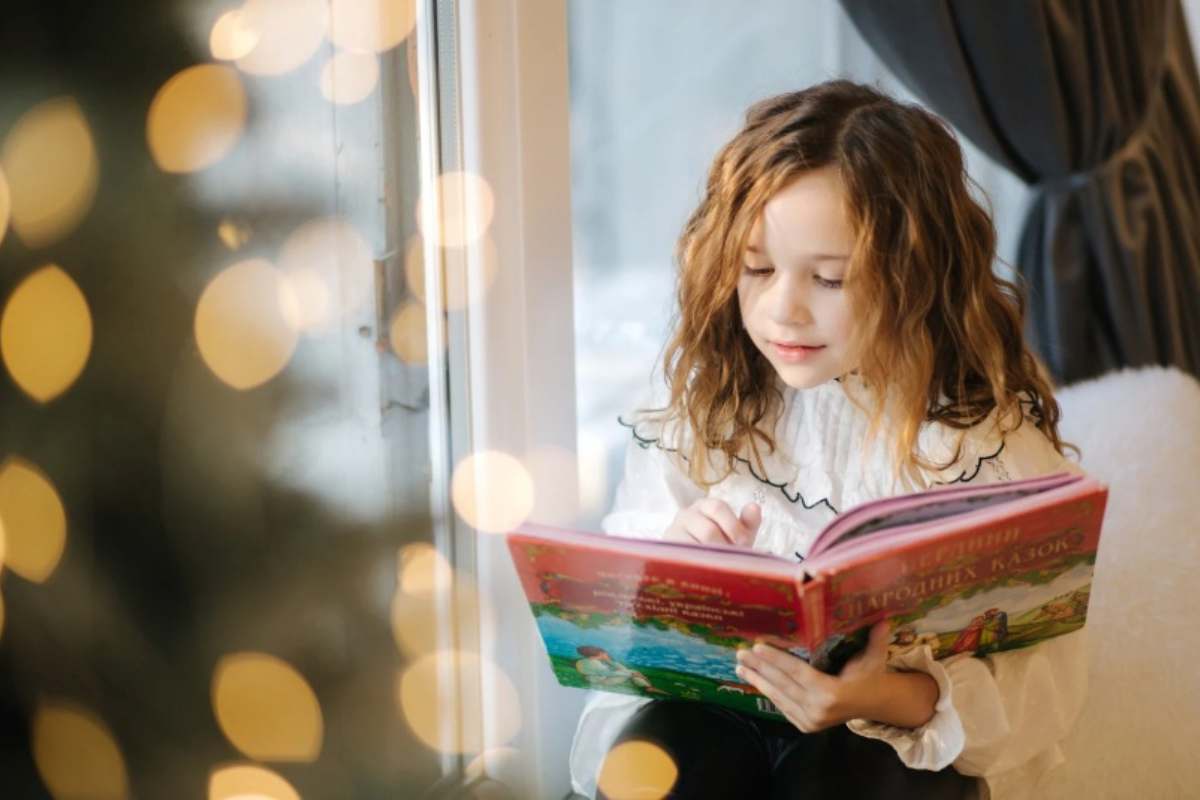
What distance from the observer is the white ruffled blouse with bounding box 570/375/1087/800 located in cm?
97

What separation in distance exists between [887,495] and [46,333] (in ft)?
2.40

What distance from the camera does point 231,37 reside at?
2.89 feet

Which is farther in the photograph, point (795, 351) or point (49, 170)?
point (795, 351)

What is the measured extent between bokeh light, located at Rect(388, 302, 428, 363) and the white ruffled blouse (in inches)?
9.2

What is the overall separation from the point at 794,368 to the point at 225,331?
48 centimetres

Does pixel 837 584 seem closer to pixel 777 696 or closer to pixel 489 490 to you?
pixel 777 696

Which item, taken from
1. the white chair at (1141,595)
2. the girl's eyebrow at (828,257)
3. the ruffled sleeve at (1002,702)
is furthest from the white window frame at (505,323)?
the white chair at (1141,595)

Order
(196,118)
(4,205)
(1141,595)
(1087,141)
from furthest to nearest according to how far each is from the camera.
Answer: (1087,141)
(1141,595)
(196,118)
(4,205)

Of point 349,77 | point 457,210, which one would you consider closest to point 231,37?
point 349,77

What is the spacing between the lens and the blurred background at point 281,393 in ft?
2.48

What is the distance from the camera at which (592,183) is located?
180 centimetres

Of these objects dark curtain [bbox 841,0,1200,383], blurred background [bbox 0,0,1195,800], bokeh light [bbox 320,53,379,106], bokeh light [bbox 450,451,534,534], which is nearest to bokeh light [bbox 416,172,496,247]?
blurred background [bbox 0,0,1195,800]

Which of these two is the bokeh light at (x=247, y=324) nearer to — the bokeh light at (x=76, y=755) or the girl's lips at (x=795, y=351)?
Answer: the bokeh light at (x=76, y=755)

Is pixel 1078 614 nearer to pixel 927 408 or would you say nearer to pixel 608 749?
pixel 927 408
